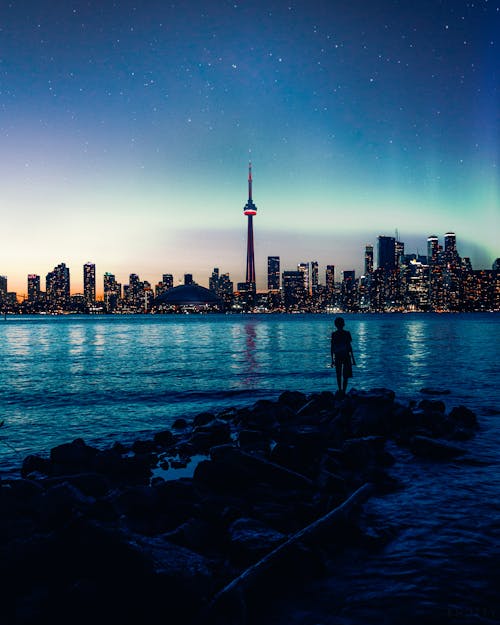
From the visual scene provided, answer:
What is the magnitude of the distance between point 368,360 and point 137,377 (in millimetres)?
18140

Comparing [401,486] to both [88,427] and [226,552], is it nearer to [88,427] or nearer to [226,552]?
[226,552]

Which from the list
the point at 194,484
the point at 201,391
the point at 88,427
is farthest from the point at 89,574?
the point at 201,391

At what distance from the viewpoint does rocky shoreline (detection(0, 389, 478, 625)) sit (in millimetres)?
4246

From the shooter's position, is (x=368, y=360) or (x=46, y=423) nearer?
(x=46, y=423)

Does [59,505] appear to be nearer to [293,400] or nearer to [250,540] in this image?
[250,540]

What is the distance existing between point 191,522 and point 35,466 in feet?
17.3

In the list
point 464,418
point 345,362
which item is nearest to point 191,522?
point 345,362

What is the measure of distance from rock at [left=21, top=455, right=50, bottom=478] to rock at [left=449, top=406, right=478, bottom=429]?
10.6 metres

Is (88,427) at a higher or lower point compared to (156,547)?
lower

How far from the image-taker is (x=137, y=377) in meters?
26.8

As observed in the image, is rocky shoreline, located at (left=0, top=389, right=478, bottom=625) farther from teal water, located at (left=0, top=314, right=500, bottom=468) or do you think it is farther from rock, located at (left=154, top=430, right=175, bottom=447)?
teal water, located at (left=0, top=314, right=500, bottom=468)

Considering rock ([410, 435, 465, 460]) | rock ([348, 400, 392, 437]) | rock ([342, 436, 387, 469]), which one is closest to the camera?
rock ([342, 436, 387, 469])

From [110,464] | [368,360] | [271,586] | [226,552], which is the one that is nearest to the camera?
[271,586]

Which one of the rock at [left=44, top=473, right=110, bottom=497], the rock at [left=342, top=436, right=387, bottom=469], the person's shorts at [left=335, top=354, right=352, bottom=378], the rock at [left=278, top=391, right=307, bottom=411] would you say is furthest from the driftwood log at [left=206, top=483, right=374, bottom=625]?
the rock at [left=278, top=391, right=307, bottom=411]
